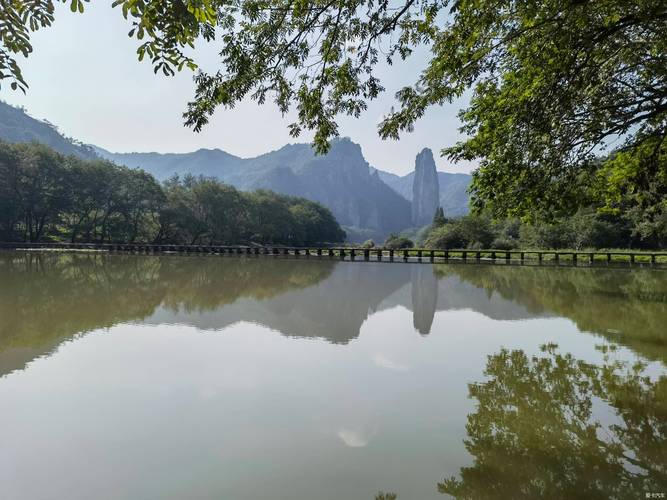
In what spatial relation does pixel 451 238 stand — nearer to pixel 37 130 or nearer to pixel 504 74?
pixel 504 74

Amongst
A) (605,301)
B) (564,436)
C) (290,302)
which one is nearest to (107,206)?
(290,302)

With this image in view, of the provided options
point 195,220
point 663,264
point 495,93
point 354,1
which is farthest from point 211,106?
point 195,220

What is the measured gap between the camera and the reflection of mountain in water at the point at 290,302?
367 inches

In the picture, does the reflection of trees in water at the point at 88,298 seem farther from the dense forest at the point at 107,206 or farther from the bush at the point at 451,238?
the bush at the point at 451,238

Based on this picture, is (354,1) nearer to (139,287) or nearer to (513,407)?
(513,407)

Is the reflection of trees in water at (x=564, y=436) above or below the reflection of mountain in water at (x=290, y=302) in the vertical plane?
above

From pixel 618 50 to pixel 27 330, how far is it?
12.0 metres

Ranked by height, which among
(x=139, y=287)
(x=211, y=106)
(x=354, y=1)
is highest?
(x=354, y=1)

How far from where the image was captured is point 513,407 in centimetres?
507

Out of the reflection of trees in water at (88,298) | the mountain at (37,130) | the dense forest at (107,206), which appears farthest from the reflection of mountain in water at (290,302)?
the mountain at (37,130)

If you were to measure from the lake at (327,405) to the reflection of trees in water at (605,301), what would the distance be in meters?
0.13

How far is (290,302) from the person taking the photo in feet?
44.5

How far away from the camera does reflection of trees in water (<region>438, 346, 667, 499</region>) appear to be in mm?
3506

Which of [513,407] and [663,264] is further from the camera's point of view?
[663,264]
